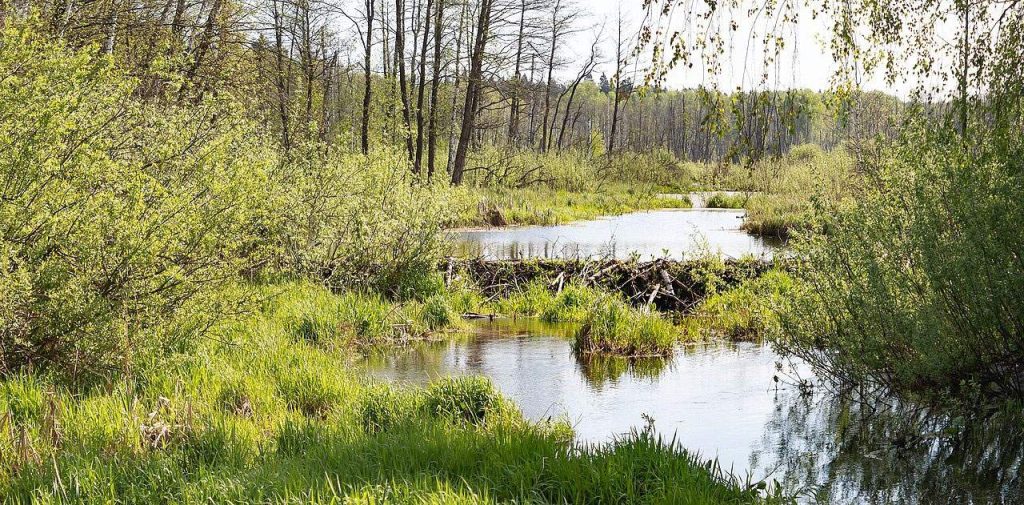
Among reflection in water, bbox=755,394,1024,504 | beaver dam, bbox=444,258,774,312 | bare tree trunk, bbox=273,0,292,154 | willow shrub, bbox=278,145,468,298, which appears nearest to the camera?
reflection in water, bbox=755,394,1024,504

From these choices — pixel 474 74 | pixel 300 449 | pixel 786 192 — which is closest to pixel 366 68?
pixel 474 74

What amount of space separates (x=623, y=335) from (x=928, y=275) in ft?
15.4

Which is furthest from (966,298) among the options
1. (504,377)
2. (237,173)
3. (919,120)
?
(237,173)

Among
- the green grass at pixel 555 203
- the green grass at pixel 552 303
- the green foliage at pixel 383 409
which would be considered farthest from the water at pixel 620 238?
the green foliage at pixel 383 409

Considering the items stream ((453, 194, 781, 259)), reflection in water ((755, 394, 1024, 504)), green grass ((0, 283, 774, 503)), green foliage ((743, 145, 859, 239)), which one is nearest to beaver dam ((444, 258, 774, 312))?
stream ((453, 194, 781, 259))

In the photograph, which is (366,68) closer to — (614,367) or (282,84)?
(282,84)

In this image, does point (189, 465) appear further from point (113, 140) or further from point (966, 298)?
point (966, 298)

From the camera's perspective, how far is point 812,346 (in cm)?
845

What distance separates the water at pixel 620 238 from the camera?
18.7 metres

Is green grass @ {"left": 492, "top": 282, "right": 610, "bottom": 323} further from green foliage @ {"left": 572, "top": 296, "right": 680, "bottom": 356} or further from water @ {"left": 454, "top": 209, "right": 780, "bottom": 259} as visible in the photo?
water @ {"left": 454, "top": 209, "right": 780, "bottom": 259}

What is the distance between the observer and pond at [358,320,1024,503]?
249 inches

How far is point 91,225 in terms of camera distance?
21.5 feet

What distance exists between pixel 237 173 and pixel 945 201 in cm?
616

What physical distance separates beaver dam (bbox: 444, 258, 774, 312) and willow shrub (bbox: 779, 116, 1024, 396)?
16.7 feet
